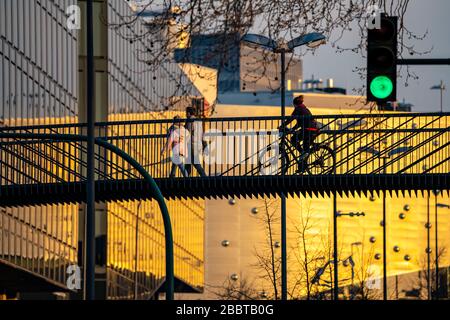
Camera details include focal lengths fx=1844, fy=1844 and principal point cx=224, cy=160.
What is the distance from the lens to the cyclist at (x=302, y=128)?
3650 centimetres

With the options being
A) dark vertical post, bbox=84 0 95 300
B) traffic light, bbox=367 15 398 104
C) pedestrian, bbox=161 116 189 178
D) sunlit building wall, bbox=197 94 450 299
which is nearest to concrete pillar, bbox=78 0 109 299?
sunlit building wall, bbox=197 94 450 299

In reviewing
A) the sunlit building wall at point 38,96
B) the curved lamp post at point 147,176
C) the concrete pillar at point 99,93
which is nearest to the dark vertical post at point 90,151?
the curved lamp post at point 147,176

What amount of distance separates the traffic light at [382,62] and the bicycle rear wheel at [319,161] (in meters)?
15.7

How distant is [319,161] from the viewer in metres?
37.1

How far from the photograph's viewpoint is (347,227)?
3797 inches

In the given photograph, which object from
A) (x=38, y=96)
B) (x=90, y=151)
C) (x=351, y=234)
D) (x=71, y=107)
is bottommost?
(x=90, y=151)

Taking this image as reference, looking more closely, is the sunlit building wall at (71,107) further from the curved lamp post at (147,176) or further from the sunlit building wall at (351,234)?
the curved lamp post at (147,176)

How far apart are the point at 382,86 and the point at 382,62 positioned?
300mm

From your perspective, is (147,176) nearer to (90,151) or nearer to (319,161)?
(90,151)

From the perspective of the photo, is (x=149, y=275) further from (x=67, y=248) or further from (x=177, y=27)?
(x=177, y=27)

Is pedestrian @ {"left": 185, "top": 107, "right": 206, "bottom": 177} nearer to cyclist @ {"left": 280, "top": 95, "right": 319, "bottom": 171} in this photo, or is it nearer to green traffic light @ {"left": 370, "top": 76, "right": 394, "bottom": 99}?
cyclist @ {"left": 280, "top": 95, "right": 319, "bottom": 171}

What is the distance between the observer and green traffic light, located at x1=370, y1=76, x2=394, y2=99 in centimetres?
2092

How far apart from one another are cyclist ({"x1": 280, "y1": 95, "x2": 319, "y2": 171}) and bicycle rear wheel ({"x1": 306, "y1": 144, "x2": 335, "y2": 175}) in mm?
149

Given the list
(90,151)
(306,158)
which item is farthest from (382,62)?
(306,158)
